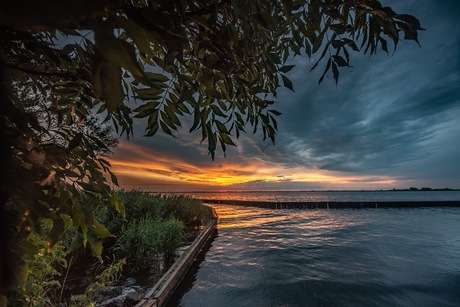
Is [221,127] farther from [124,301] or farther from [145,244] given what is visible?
[145,244]

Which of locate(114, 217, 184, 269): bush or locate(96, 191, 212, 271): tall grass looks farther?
locate(96, 191, 212, 271): tall grass

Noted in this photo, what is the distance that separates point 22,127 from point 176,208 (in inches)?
669

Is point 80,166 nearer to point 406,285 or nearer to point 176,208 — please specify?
point 406,285

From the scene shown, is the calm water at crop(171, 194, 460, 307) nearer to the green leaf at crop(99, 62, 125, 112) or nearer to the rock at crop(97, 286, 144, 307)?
the rock at crop(97, 286, 144, 307)

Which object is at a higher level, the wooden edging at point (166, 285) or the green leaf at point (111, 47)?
the green leaf at point (111, 47)

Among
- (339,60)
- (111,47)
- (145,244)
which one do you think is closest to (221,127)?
(339,60)

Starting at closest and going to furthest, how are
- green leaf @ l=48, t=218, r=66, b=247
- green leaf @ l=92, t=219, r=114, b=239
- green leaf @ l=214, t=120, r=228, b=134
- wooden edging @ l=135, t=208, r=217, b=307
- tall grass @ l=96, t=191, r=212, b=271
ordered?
green leaf @ l=48, t=218, r=66, b=247, green leaf @ l=92, t=219, r=114, b=239, green leaf @ l=214, t=120, r=228, b=134, wooden edging @ l=135, t=208, r=217, b=307, tall grass @ l=96, t=191, r=212, b=271

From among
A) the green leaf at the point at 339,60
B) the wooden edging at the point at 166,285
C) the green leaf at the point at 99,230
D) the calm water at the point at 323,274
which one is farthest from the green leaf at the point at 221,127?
the calm water at the point at 323,274

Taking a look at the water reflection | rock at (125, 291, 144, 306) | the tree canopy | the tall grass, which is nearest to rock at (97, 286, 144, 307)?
rock at (125, 291, 144, 306)

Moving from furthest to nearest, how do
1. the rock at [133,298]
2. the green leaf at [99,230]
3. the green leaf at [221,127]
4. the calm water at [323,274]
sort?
the calm water at [323,274] → the rock at [133,298] → the green leaf at [221,127] → the green leaf at [99,230]

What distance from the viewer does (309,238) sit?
18.2 metres

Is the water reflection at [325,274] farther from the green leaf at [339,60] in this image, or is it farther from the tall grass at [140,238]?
the green leaf at [339,60]

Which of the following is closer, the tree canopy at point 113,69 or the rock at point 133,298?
the tree canopy at point 113,69

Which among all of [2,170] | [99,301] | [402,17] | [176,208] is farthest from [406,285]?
[176,208]
